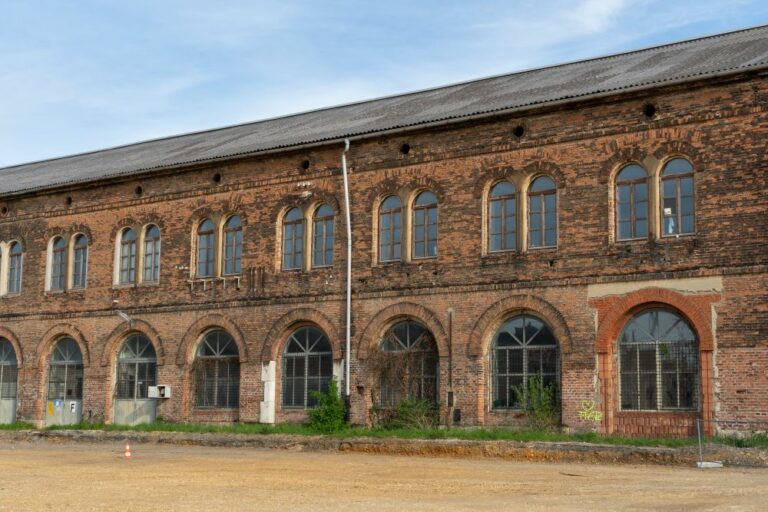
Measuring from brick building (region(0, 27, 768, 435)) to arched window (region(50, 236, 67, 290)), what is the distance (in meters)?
0.08

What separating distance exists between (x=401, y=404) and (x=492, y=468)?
6.86m

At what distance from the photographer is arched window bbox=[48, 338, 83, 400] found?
3312 centimetres

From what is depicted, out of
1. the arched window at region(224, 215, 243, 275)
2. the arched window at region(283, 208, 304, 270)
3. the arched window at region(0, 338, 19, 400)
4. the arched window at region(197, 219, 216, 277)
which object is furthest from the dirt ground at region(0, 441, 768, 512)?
the arched window at region(0, 338, 19, 400)

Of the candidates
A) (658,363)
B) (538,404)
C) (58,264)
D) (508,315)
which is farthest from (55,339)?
(658,363)

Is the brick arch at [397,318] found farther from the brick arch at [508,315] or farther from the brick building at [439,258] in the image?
the brick arch at [508,315]

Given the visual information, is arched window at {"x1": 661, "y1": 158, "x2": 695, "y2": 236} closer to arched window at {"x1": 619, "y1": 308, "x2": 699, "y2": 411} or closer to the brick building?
the brick building

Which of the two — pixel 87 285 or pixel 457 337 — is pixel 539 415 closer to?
pixel 457 337

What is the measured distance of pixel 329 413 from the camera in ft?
88.9

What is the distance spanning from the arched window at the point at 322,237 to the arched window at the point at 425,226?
2.55 metres

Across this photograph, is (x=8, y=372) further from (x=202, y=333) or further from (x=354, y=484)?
Result: (x=354, y=484)

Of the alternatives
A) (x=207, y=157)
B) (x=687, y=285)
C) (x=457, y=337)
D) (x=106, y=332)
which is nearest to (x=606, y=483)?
(x=687, y=285)

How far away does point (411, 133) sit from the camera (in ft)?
87.8

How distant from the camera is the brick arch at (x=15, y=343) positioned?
1348 inches

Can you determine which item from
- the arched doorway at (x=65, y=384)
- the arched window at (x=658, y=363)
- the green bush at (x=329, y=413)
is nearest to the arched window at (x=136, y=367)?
the arched doorway at (x=65, y=384)
